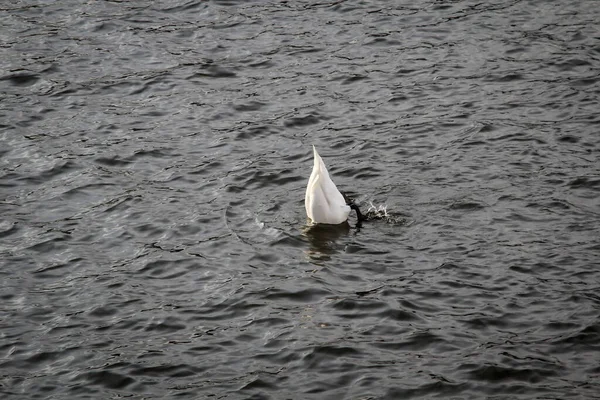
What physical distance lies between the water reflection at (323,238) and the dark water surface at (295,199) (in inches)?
1.8

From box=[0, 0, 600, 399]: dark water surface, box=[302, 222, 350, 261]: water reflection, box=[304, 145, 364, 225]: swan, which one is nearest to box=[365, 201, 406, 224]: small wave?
box=[0, 0, 600, 399]: dark water surface

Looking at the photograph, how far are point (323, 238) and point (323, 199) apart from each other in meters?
0.51

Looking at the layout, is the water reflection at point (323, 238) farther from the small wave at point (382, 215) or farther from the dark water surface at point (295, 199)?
the small wave at point (382, 215)

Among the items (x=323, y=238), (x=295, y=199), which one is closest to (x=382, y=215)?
(x=323, y=238)

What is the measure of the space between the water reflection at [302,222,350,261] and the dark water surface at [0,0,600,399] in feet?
0.15

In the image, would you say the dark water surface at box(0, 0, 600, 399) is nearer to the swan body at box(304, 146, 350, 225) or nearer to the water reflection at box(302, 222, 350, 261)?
the water reflection at box(302, 222, 350, 261)

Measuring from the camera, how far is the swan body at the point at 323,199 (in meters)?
11.0

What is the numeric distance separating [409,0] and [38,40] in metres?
7.27

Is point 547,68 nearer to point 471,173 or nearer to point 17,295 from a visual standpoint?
point 471,173

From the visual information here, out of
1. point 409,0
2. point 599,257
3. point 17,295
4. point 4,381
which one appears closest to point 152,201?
point 17,295

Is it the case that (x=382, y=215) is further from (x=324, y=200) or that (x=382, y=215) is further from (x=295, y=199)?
(x=295, y=199)

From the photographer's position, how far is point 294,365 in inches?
344

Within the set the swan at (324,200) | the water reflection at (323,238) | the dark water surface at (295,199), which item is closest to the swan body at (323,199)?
the swan at (324,200)

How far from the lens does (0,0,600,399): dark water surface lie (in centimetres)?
877
